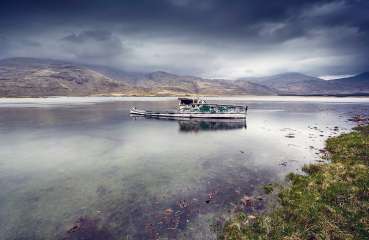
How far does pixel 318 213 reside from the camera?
15.0 m

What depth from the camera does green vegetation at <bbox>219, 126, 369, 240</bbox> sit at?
43.1 feet

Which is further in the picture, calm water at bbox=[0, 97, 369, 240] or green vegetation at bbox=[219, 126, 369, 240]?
calm water at bbox=[0, 97, 369, 240]

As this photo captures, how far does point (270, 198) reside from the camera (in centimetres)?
1923

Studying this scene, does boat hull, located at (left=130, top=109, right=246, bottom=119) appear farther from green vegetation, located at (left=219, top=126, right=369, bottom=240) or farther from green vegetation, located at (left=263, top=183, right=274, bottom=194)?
green vegetation, located at (left=263, top=183, right=274, bottom=194)

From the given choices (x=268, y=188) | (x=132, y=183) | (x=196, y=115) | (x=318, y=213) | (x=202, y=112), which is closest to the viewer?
(x=318, y=213)

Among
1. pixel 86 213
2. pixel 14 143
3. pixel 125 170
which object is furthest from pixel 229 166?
pixel 14 143

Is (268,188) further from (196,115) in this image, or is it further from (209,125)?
(196,115)

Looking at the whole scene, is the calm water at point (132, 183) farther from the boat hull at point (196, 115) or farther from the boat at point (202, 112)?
the boat at point (202, 112)

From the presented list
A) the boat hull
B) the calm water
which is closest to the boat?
the boat hull

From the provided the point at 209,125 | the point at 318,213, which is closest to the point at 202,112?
the point at 209,125

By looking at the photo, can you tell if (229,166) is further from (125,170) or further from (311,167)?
(125,170)

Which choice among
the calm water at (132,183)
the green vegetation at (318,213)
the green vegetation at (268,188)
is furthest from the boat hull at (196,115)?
the green vegetation at (268,188)

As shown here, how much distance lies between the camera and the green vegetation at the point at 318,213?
13141mm

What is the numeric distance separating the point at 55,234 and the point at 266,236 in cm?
1271
